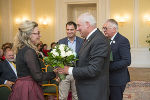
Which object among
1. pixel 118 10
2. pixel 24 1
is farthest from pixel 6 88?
pixel 24 1

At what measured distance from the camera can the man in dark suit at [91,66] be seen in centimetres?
218

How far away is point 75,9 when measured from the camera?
38.7 feet

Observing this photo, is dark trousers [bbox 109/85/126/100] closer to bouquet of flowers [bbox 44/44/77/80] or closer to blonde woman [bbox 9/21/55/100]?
bouquet of flowers [bbox 44/44/77/80]

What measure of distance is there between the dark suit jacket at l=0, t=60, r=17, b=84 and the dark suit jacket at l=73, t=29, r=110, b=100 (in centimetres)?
193

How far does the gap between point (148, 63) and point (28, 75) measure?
874 cm

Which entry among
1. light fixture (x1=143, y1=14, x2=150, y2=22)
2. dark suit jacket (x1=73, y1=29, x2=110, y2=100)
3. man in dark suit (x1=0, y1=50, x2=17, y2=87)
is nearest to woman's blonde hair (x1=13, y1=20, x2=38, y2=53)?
dark suit jacket (x1=73, y1=29, x2=110, y2=100)

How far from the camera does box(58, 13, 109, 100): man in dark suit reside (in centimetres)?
218

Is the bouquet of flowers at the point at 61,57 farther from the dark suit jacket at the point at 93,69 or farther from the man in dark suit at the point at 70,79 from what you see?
the man in dark suit at the point at 70,79

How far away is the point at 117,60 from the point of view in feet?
9.37

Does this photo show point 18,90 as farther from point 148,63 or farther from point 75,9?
point 75,9

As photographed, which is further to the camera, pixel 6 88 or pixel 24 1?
pixel 24 1

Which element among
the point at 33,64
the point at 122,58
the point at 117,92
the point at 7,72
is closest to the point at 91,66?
the point at 33,64

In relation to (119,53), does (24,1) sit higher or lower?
higher

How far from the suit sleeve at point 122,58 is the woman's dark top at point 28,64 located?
3.07 ft
